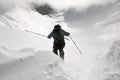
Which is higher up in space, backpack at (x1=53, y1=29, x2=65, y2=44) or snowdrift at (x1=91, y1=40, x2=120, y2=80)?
backpack at (x1=53, y1=29, x2=65, y2=44)

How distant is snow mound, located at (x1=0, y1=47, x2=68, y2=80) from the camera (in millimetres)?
9688

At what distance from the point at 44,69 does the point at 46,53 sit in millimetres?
1521

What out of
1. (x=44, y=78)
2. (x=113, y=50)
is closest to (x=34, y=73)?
(x=44, y=78)

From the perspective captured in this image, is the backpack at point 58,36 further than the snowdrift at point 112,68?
Yes

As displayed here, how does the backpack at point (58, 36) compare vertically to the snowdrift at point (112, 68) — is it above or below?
above

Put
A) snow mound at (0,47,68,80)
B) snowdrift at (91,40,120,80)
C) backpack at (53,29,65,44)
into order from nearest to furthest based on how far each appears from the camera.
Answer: snow mound at (0,47,68,80), snowdrift at (91,40,120,80), backpack at (53,29,65,44)

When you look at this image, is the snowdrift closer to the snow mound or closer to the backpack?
the snow mound

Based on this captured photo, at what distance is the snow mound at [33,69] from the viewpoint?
969cm

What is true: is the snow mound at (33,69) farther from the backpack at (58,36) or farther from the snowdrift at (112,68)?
the backpack at (58,36)

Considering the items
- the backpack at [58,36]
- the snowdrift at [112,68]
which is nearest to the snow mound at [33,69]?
the snowdrift at [112,68]

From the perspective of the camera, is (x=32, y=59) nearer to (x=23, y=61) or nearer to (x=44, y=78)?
(x=23, y=61)

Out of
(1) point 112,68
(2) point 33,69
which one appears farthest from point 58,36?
(2) point 33,69

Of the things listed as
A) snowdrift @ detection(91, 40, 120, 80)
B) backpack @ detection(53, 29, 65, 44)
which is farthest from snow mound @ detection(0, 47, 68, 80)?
backpack @ detection(53, 29, 65, 44)

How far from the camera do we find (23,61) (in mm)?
10477
